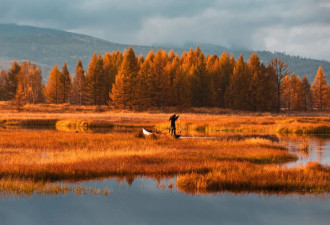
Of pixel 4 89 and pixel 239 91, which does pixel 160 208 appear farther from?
pixel 4 89

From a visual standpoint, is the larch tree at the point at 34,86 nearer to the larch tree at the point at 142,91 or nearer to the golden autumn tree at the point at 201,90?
the larch tree at the point at 142,91

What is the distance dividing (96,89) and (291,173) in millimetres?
82972

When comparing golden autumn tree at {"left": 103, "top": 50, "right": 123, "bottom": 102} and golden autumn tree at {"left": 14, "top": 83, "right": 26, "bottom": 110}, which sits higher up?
golden autumn tree at {"left": 103, "top": 50, "right": 123, "bottom": 102}

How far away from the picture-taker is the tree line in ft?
284

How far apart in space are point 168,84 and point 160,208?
75479 millimetres

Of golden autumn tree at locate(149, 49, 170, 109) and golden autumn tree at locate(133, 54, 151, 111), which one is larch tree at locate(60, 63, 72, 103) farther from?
golden autumn tree at locate(149, 49, 170, 109)

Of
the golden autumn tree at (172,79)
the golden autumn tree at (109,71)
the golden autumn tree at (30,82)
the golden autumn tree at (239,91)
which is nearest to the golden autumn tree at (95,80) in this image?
the golden autumn tree at (109,71)

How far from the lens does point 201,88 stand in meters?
95.8

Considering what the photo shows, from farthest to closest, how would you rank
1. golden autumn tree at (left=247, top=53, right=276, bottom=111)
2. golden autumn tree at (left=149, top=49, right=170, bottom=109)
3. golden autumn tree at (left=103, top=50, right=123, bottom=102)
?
golden autumn tree at (left=103, top=50, right=123, bottom=102) → golden autumn tree at (left=247, top=53, right=276, bottom=111) → golden autumn tree at (left=149, top=49, right=170, bottom=109)

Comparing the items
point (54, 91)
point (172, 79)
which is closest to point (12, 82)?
point (54, 91)

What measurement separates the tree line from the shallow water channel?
210 ft

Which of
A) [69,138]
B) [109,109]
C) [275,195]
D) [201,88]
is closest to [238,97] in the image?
[201,88]

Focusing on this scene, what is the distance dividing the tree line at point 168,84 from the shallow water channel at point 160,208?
64.0 metres

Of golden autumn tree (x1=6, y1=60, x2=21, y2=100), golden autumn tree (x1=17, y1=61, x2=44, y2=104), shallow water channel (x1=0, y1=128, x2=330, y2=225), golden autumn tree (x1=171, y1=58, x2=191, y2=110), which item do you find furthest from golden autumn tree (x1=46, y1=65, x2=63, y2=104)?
shallow water channel (x1=0, y1=128, x2=330, y2=225)
